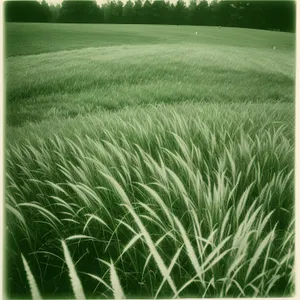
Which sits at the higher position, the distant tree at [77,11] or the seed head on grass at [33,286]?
the distant tree at [77,11]

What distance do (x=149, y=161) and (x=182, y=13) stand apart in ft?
1.82

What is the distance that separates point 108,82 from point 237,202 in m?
0.57

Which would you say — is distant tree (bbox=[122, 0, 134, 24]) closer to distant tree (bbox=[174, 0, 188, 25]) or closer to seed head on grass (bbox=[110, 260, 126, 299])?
distant tree (bbox=[174, 0, 188, 25])

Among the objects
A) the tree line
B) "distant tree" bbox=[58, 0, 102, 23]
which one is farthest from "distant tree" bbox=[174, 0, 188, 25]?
"distant tree" bbox=[58, 0, 102, 23]

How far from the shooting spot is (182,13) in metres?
1.14

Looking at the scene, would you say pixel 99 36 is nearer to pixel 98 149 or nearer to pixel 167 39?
pixel 167 39

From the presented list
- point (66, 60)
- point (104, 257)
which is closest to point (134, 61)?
point (66, 60)

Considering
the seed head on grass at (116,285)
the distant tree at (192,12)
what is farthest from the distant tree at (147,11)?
the seed head on grass at (116,285)

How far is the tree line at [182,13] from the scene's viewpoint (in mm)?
1104

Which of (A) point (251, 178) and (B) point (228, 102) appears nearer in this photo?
(A) point (251, 178)

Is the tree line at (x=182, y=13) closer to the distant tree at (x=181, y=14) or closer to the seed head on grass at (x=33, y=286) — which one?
the distant tree at (x=181, y=14)

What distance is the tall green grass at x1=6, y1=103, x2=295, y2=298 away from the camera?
90 centimetres

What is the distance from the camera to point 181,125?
40.8 inches

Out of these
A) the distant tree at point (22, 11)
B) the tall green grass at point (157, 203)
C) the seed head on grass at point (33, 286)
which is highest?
the distant tree at point (22, 11)
